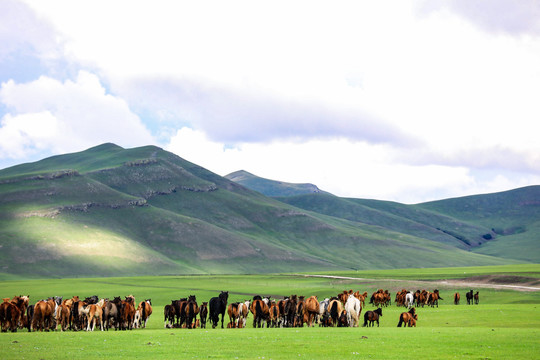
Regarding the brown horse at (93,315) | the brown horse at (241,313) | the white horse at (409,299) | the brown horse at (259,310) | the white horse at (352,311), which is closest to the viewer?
the brown horse at (93,315)

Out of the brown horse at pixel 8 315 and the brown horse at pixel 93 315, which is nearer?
the brown horse at pixel 8 315

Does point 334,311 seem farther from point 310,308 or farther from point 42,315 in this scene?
point 42,315

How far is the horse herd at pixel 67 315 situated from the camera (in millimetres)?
35125

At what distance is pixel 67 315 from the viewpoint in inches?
1462

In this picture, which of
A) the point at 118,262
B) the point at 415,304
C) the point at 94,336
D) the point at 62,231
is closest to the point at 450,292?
the point at 415,304

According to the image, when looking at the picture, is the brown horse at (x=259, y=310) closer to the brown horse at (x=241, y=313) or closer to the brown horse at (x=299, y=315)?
the brown horse at (x=241, y=313)

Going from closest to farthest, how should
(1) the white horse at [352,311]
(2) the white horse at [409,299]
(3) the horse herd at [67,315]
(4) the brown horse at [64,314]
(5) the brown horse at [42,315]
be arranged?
1. (3) the horse herd at [67,315]
2. (5) the brown horse at [42,315]
3. (4) the brown horse at [64,314]
4. (1) the white horse at [352,311]
5. (2) the white horse at [409,299]

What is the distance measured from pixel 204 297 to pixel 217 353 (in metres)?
59.3

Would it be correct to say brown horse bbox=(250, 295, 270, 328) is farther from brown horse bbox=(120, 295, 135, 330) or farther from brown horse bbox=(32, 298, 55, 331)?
brown horse bbox=(32, 298, 55, 331)

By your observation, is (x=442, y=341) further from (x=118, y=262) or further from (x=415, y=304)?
(x=118, y=262)

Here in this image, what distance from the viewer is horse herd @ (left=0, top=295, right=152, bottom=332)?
35125 millimetres

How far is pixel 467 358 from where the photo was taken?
70.2 feet

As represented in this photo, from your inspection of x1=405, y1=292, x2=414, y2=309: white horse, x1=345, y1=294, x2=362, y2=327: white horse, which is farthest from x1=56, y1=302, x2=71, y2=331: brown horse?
x1=405, y1=292, x2=414, y2=309: white horse

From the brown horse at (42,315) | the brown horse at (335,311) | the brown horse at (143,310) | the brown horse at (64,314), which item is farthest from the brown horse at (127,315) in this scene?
the brown horse at (335,311)
